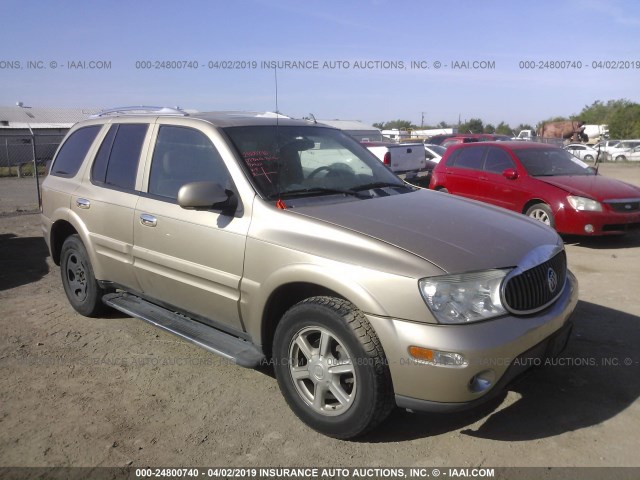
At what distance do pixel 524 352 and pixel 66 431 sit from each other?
2702mm

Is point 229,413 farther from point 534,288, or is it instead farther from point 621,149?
point 621,149

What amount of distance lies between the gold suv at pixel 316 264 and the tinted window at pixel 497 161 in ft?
18.8

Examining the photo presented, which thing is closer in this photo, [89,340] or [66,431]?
[66,431]

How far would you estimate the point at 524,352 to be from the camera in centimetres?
297

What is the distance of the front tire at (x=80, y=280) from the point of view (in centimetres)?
508

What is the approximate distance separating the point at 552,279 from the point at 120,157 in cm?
349

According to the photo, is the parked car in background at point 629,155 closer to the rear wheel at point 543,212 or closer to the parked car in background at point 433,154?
the parked car in background at point 433,154

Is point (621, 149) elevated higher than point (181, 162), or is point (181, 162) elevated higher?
point (181, 162)

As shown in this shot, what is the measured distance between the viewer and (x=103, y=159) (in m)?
4.91

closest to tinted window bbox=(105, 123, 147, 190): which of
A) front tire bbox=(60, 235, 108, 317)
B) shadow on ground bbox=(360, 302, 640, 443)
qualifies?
front tire bbox=(60, 235, 108, 317)

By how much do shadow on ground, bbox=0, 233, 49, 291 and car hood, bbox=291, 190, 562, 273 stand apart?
4.82m

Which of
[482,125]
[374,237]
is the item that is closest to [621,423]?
[374,237]

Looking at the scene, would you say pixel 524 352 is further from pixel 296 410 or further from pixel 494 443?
pixel 296 410

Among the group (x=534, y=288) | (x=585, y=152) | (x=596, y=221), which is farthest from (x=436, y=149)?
(x=585, y=152)
